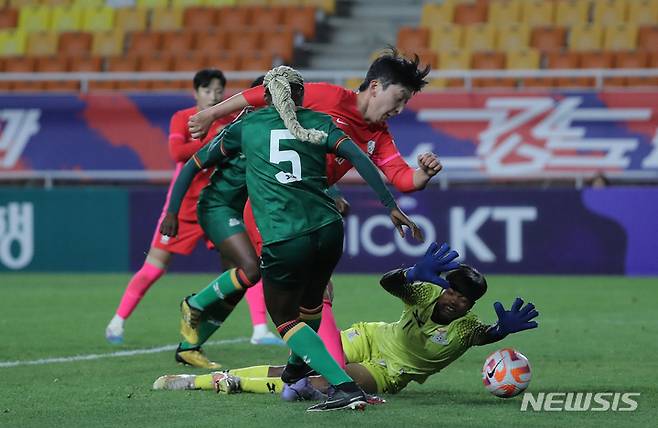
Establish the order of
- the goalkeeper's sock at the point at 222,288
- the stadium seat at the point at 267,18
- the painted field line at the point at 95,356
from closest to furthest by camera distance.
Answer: the goalkeeper's sock at the point at 222,288
the painted field line at the point at 95,356
the stadium seat at the point at 267,18

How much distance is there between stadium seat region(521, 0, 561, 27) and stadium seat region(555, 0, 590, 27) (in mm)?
113

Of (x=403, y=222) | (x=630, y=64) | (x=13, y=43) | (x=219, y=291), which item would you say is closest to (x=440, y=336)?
(x=403, y=222)

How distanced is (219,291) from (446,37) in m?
13.1

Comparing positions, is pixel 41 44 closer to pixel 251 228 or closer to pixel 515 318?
pixel 251 228

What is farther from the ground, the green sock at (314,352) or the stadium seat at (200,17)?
the stadium seat at (200,17)

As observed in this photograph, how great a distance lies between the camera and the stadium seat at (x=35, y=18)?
23.1 metres

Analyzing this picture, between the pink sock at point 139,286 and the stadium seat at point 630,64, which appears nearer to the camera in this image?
the pink sock at point 139,286

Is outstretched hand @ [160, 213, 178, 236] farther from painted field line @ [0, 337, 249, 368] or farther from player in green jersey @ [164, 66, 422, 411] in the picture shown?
painted field line @ [0, 337, 249, 368]

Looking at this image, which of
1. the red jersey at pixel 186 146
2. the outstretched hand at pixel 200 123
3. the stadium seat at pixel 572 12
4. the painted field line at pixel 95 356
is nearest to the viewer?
the outstretched hand at pixel 200 123

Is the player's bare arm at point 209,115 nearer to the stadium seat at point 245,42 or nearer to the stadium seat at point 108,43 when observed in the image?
the stadium seat at point 245,42

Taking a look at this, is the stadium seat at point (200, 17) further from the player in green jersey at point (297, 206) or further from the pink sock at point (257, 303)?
the player in green jersey at point (297, 206)

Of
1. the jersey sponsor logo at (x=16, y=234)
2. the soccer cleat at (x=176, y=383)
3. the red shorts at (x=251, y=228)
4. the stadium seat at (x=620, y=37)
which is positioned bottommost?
the jersey sponsor logo at (x=16, y=234)

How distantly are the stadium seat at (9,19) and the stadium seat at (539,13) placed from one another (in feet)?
30.1

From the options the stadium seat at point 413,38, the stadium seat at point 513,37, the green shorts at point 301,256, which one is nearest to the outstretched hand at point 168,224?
the green shorts at point 301,256
